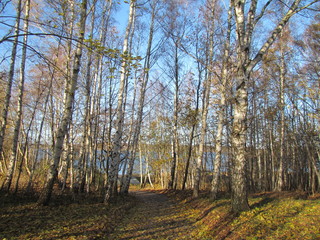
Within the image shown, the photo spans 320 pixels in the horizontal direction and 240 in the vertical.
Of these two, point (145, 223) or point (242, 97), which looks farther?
point (145, 223)

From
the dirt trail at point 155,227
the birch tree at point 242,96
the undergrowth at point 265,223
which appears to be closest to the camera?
the undergrowth at point 265,223

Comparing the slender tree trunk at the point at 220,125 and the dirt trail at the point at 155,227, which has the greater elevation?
the slender tree trunk at the point at 220,125

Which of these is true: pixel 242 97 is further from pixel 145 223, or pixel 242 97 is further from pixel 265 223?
pixel 145 223

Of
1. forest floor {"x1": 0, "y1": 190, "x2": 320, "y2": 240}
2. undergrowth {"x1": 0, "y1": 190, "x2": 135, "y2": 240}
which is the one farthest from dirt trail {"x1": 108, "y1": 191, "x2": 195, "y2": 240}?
undergrowth {"x1": 0, "y1": 190, "x2": 135, "y2": 240}

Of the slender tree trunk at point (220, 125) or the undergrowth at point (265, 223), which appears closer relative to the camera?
the undergrowth at point (265, 223)

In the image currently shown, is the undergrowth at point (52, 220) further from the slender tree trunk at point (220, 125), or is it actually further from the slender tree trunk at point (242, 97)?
the slender tree trunk at point (220, 125)

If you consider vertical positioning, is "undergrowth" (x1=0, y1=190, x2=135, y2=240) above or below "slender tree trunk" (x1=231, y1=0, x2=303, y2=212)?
below

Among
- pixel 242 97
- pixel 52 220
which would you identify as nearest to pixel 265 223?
pixel 242 97

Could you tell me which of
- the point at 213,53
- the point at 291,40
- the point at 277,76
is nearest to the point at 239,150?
the point at 213,53

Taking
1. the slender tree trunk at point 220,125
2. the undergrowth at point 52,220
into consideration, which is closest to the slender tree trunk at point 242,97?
the slender tree trunk at point 220,125

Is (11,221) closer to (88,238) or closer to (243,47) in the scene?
(88,238)

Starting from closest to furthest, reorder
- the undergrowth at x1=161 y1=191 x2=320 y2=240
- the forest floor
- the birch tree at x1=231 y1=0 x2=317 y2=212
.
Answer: the undergrowth at x1=161 y1=191 x2=320 y2=240
the forest floor
the birch tree at x1=231 y1=0 x2=317 y2=212

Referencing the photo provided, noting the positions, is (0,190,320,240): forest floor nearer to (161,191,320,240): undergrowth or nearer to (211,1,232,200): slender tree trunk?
(161,191,320,240): undergrowth

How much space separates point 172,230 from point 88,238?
7.58 ft
